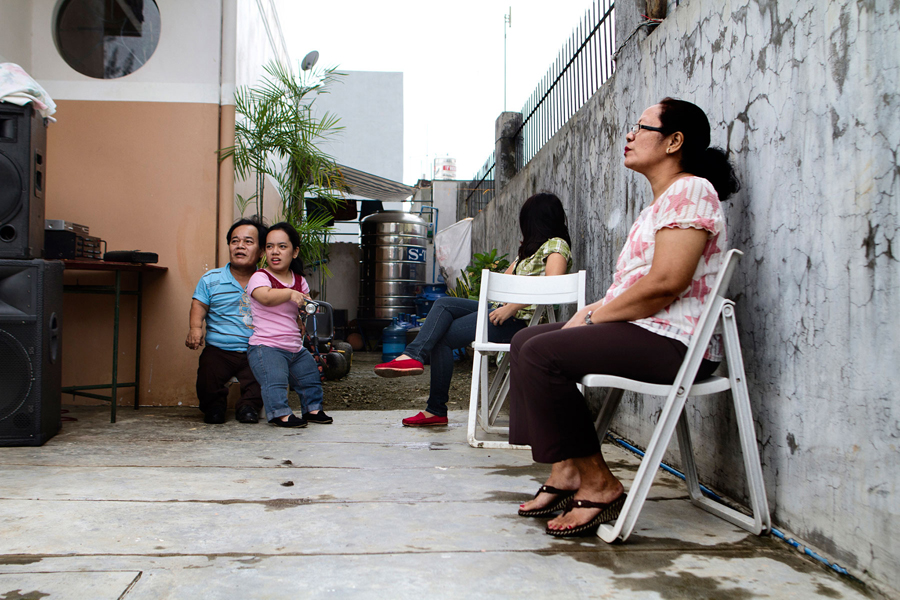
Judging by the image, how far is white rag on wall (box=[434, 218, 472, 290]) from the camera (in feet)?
34.0

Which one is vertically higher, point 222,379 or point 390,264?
point 390,264

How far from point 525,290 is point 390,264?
707 cm

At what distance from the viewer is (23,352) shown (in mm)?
2914

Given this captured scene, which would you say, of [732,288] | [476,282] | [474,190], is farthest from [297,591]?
[474,190]

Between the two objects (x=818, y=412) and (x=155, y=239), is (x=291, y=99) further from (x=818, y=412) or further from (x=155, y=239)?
(x=818, y=412)

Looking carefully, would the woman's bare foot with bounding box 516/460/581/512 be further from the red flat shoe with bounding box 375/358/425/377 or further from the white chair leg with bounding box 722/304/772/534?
the red flat shoe with bounding box 375/358/425/377

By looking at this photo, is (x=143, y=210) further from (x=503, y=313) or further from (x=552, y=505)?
(x=552, y=505)

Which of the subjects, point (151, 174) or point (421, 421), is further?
point (151, 174)

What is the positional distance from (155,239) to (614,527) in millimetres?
3650

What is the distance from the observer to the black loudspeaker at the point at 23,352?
2.90 metres

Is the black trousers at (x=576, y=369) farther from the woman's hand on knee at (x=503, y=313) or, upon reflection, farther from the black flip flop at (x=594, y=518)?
the woman's hand on knee at (x=503, y=313)

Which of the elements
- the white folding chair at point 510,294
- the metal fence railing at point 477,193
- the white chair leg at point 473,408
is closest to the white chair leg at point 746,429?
the white folding chair at point 510,294

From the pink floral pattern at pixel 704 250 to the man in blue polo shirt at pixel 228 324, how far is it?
8.83ft

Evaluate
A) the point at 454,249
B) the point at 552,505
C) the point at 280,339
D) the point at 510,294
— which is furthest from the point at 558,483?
the point at 454,249
